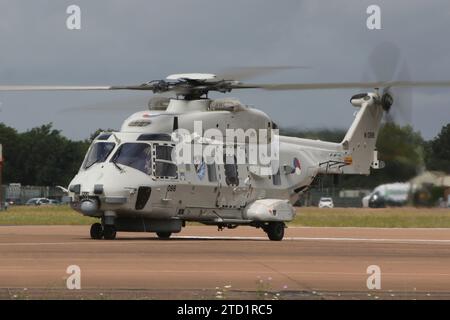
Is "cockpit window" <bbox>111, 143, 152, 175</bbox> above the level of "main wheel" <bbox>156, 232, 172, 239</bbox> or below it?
above

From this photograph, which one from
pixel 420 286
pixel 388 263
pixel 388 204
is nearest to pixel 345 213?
pixel 388 204

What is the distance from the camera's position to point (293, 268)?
22.6 m

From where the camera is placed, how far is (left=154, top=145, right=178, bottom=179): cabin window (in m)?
33.8

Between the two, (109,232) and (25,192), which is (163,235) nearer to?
(109,232)

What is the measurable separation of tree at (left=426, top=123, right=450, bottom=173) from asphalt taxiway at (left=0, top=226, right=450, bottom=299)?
22.3 feet

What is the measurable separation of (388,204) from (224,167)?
15226 millimetres

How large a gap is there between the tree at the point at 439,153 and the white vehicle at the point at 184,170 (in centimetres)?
462

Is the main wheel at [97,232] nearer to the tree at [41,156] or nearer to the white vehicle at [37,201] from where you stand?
the tree at [41,156]

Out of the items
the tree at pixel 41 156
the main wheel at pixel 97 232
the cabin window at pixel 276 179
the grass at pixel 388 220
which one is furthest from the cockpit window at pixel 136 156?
the tree at pixel 41 156

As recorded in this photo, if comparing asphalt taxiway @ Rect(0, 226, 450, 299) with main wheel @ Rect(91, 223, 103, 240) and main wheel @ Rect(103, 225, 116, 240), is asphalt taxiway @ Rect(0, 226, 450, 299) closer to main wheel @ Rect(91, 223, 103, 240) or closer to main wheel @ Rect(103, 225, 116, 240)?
main wheel @ Rect(91, 223, 103, 240)

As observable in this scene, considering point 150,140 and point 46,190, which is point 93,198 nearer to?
point 150,140

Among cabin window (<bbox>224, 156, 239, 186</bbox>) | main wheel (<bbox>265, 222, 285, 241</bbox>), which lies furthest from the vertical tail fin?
cabin window (<bbox>224, 156, 239, 186</bbox>)

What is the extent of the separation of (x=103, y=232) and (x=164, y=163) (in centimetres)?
265

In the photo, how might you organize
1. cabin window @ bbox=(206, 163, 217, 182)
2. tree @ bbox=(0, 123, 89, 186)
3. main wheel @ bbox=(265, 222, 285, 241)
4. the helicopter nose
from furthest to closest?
tree @ bbox=(0, 123, 89, 186) < main wheel @ bbox=(265, 222, 285, 241) < cabin window @ bbox=(206, 163, 217, 182) < the helicopter nose
